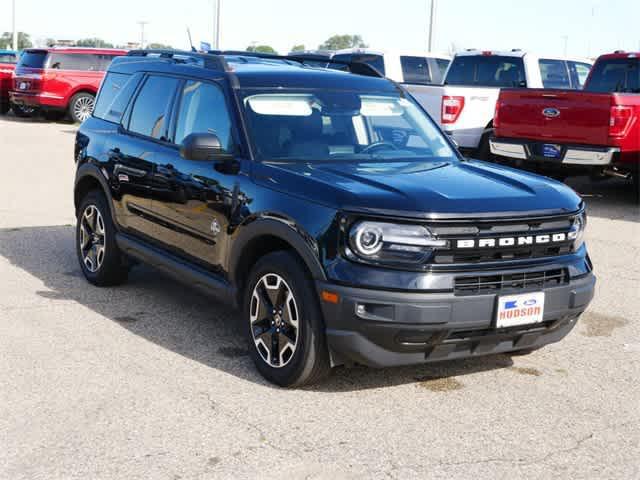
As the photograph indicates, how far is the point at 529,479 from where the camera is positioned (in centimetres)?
400

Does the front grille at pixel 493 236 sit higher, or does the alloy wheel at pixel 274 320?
the front grille at pixel 493 236

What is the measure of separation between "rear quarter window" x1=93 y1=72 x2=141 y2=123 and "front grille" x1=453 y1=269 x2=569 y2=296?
3413 mm

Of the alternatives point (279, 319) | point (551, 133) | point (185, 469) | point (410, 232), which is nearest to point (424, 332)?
point (410, 232)

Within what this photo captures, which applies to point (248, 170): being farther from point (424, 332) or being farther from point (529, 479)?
point (529, 479)

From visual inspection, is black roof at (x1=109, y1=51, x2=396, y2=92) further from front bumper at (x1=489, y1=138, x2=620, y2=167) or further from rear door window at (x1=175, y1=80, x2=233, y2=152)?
front bumper at (x1=489, y1=138, x2=620, y2=167)

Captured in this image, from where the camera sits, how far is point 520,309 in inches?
188

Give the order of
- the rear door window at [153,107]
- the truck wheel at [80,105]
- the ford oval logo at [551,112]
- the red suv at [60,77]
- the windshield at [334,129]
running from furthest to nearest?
1. the truck wheel at [80,105]
2. the red suv at [60,77]
3. the ford oval logo at [551,112]
4. the rear door window at [153,107]
5. the windshield at [334,129]

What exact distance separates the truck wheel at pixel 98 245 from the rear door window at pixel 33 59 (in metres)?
17.2

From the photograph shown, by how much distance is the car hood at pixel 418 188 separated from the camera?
4645 mm

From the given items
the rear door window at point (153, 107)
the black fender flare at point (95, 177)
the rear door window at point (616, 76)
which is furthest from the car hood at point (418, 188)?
the rear door window at point (616, 76)

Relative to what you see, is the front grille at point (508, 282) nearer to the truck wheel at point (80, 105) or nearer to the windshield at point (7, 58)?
the truck wheel at point (80, 105)

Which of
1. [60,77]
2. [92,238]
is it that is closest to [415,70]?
[60,77]

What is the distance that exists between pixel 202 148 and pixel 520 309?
6.53ft

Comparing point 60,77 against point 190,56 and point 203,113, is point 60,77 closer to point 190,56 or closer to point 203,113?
point 190,56
